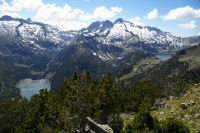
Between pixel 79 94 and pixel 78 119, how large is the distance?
4052 millimetres

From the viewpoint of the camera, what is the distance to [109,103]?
44.9m

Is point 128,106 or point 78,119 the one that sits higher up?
point 78,119

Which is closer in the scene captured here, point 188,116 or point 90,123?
point 188,116

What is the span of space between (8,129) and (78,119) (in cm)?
3066

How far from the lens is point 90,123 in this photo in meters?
31.2

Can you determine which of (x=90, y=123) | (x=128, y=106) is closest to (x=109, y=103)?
(x=90, y=123)

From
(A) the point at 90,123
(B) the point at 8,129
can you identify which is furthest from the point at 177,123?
(B) the point at 8,129

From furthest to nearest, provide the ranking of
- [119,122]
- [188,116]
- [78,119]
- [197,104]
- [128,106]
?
1. [128,106]
2. [119,122]
3. [197,104]
4. [188,116]
5. [78,119]

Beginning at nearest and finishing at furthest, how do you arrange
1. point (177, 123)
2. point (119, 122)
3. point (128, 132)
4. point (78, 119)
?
point (177, 123), point (128, 132), point (78, 119), point (119, 122)

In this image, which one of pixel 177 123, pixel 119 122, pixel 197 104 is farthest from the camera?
pixel 119 122

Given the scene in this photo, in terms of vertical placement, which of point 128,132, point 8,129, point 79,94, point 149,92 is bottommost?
point 8,129

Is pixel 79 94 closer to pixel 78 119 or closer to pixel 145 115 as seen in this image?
pixel 78 119

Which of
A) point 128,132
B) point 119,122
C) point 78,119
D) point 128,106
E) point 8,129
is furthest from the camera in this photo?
point 128,106

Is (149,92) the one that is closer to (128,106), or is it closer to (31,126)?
(128,106)
